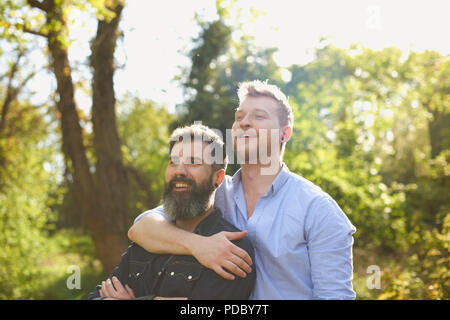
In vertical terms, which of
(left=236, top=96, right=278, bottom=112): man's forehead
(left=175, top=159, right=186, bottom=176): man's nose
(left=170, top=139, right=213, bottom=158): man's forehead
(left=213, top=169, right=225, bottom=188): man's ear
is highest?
(left=236, top=96, right=278, bottom=112): man's forehead

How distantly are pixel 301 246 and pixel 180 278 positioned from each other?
79 centimetres

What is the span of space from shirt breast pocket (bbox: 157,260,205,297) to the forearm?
8 cm

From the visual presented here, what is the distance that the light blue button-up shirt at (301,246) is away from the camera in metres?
2.46

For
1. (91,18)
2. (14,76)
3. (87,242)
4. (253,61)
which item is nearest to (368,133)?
(253,61)

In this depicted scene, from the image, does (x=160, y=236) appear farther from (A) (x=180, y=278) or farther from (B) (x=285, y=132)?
(B) (x=285, y=132)

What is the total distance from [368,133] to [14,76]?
13.0 metres

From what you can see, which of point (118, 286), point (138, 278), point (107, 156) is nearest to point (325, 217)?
point (138, 278)

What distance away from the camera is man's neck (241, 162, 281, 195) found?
2.95 metres

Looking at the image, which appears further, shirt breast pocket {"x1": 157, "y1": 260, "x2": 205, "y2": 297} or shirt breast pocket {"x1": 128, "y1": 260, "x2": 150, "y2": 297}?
shirt breast pocket {"x1": 128, "y1": 260, "x2": 150, "y2": 297}

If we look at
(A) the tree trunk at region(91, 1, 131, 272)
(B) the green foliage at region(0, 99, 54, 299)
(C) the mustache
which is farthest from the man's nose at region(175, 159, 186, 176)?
(B) the green foliage at region(0, 99, 54, 299)

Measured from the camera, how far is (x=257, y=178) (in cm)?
298

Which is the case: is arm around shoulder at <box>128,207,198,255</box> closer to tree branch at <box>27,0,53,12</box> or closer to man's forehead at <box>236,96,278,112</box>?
man's forehead at <box>236,96,278,112</box>

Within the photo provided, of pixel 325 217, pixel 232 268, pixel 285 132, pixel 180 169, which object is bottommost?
pixel 232 268
